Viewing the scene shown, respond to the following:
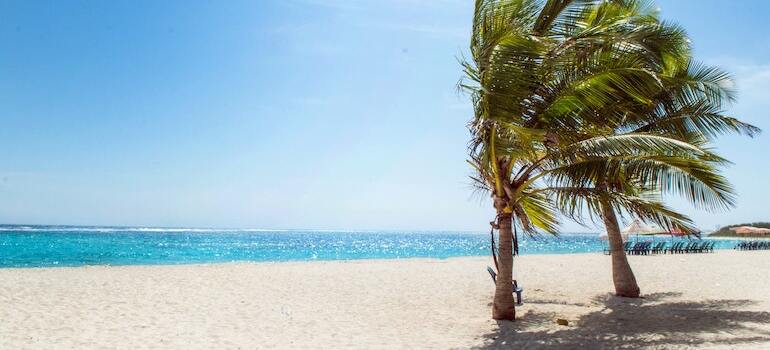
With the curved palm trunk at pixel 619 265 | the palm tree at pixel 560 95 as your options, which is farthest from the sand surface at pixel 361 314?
the palm tree at pixel 560 95

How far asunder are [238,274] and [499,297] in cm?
1056

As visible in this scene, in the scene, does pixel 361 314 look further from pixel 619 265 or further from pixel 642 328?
pixel 619 265

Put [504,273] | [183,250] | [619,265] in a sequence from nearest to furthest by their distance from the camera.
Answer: [504,273] → [619,265] → [183,250]

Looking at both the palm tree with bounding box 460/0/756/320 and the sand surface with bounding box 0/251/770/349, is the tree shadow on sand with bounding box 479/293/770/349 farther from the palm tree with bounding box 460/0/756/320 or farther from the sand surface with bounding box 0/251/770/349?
the palm tree with bounding box 460/0/756/320

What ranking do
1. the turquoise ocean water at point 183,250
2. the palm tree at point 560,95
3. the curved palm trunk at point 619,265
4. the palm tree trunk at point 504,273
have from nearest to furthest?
the palm tree at point 560,95 < the palm tree trunk at point 504,273 < the curved palm trunk at point 619,265 < the turquoise ocean water at point 183,250

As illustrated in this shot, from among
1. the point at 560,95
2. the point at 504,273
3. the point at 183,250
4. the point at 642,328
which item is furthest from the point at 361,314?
the point at 183,250

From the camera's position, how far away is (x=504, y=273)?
798 centimetres

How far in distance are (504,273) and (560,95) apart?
2.80m

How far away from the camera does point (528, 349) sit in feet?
21.4

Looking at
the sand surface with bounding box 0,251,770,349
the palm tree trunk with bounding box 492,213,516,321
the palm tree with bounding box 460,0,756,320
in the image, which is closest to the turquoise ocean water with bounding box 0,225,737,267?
the palm tree trunk with bounding box 492,213,516,321

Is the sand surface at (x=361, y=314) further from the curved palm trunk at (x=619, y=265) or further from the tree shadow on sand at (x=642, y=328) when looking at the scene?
the curved palm trunk at (x=619, y=265)

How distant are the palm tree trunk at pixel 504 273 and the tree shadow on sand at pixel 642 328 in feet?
0.67

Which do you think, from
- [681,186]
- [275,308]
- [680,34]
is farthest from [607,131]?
[275,308]

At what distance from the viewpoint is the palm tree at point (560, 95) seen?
6.64m
